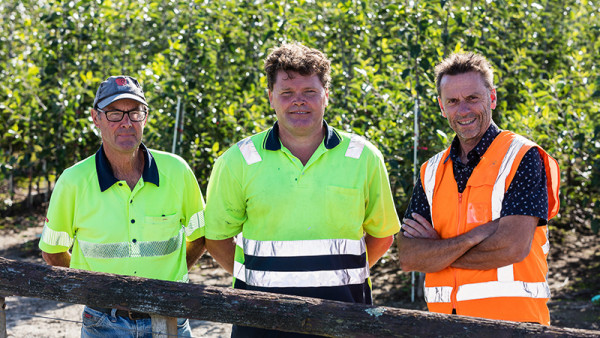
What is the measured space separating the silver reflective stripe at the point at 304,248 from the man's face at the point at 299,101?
48 cm

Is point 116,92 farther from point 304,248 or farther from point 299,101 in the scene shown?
point 304,248

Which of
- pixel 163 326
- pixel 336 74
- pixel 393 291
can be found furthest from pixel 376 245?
pixel 336 74

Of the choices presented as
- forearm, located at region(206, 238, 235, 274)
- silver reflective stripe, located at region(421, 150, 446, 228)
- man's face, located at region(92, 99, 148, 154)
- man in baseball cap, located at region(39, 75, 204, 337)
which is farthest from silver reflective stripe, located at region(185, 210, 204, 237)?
silver reflective stripe, located at region(421, 150, 446, 228)

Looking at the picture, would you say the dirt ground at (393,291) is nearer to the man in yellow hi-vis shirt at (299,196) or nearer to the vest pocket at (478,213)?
the man in yellow hi-vis shirt at (299,196)

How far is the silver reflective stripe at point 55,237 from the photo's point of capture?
3.28 meters

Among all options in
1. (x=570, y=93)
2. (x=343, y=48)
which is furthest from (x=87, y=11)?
(x=570, y=93)

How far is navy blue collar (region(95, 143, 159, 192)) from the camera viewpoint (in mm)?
3211

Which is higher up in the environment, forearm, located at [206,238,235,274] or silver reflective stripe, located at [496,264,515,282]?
forearm, located at [206,238,235,274]

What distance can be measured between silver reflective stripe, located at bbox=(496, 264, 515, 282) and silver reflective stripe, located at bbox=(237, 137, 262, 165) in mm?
1108

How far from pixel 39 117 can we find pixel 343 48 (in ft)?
12.7

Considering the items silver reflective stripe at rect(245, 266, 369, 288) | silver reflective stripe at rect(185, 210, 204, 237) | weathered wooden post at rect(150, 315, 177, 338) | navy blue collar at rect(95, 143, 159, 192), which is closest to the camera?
weathered wooden post at rect(150, 315, 177, 338)

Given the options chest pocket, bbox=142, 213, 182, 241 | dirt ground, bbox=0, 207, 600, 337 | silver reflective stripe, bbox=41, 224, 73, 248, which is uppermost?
chest pocket, bbox=142, 213, 182, 241

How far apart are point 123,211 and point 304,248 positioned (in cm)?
85

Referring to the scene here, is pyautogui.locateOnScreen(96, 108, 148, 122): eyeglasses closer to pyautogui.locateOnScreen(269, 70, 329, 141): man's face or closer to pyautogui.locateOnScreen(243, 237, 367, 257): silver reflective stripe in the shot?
pyautogui.locateOnScreen(269, 70, 329, 141): man's face
